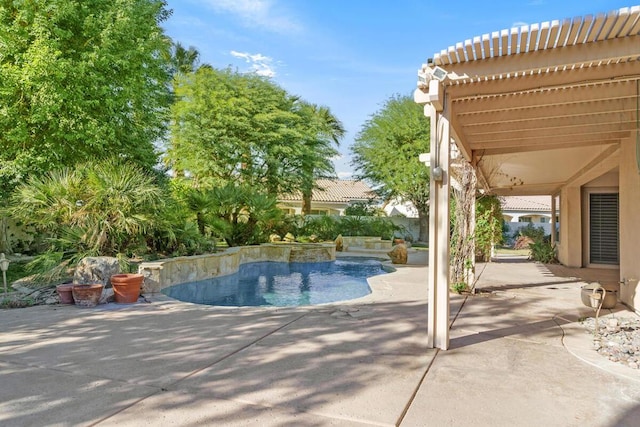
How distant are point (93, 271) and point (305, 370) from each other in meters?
6.24

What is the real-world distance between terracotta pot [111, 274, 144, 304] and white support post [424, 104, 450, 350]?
597 cm

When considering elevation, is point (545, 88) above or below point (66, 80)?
below

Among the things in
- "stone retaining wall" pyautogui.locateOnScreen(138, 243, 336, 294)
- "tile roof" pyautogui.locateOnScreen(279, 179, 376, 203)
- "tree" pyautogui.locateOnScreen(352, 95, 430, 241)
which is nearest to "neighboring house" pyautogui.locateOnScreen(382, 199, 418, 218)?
"tree" pyautogui.locateOnScreen(352, 95, 430, 241)

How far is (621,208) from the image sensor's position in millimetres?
8375

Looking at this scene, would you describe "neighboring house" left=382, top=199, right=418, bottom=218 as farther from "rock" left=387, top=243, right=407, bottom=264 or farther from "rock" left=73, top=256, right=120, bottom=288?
"rock" left=73, top=256, right=120, bottom=288

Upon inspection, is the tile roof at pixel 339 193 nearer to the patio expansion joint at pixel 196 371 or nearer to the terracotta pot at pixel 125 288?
the terracotta pot at pixel 125 288

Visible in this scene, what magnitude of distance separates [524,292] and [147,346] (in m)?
8.01

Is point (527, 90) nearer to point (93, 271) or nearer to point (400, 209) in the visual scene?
point (93, 271)

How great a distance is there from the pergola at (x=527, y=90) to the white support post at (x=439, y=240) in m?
0.01

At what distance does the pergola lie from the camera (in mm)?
4281

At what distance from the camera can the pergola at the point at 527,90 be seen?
4.28 meters

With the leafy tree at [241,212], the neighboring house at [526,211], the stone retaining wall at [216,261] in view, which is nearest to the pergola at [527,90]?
the stone retaining wall at [216,261]

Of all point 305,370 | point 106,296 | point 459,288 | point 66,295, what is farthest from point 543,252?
point 66,295

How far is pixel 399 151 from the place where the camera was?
1029 inches
